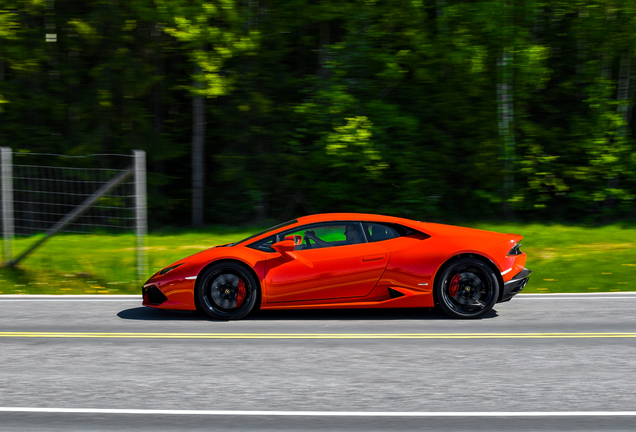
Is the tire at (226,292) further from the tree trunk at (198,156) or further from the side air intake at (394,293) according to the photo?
the tree trunk at (198,156)

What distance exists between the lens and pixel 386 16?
19047 millimetres

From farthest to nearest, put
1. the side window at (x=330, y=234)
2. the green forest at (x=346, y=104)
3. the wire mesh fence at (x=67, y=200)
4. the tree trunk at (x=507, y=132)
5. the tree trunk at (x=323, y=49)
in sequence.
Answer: the tree trunk at (x=323, y=49) → the tree trunk at (x=507, y=132) → the green forest at (x=346, y=104) → the wire mesh fence at (x=67, y=200) → the side window at (x=330, y=234)

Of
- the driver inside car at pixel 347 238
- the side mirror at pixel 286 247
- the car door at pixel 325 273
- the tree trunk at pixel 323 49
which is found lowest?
the car door at pixel 325 273

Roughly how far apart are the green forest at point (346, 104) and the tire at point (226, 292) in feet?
34.9

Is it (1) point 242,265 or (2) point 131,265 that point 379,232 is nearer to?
(1) point 242,265

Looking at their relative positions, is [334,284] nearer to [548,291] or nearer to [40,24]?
[548,291]

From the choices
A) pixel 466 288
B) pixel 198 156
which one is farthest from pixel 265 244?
pixel 198 156

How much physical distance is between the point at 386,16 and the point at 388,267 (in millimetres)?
12273

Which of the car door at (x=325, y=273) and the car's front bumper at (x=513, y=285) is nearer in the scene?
the car door at (x=325, y=273)

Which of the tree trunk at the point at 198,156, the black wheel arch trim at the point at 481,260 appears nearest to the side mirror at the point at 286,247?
the black wheel arch trim at the point at 481,260

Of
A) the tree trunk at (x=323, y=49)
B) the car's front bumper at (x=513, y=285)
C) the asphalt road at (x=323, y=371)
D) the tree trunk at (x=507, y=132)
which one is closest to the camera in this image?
the asphalt road at (x=323, y=371)

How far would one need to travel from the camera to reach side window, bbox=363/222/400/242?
8570 mm

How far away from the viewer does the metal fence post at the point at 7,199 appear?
11695 millimetres

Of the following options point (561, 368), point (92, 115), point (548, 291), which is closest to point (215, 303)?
point (561, 368)
